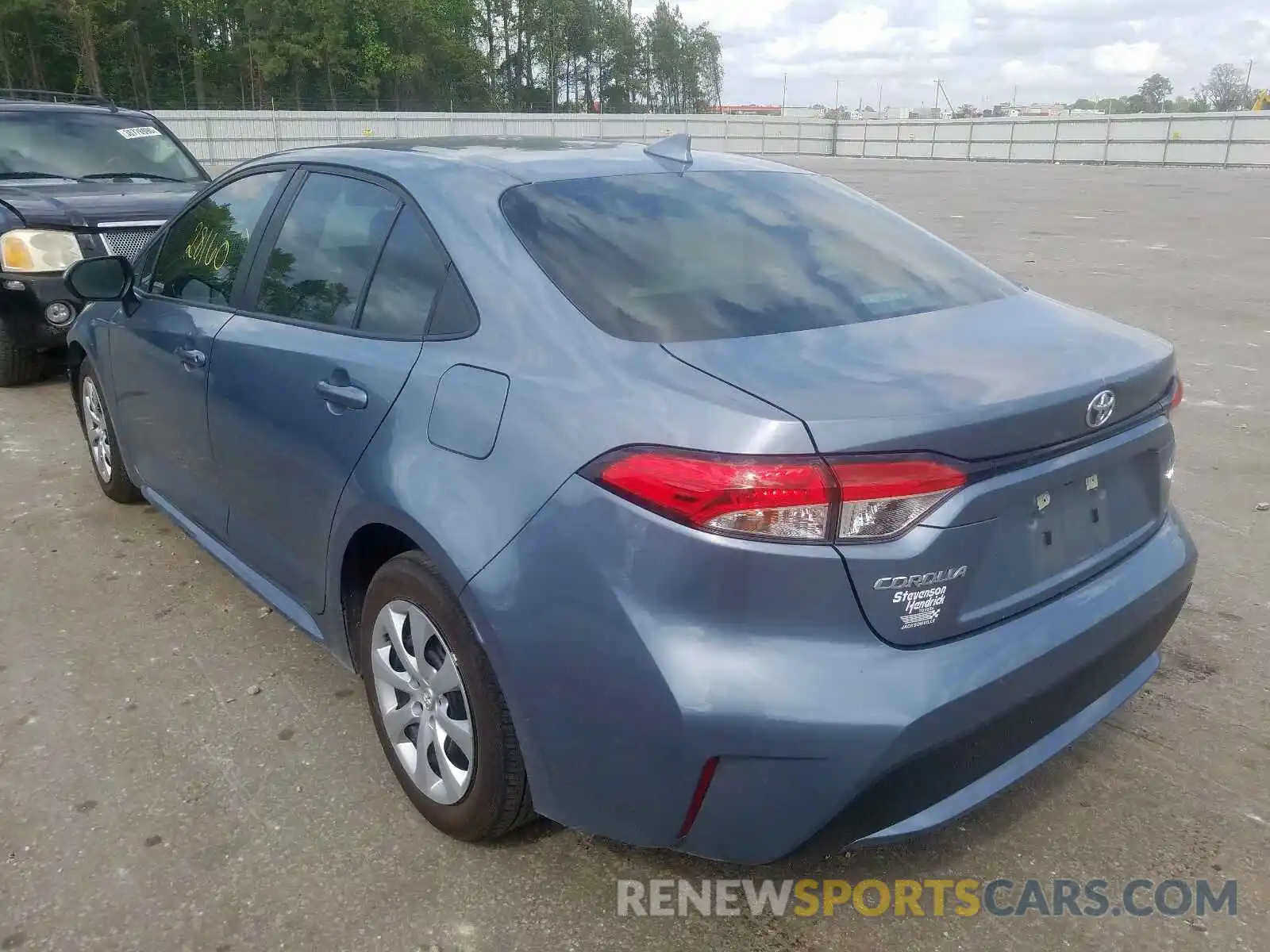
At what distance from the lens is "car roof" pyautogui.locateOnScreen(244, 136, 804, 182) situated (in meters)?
2.86

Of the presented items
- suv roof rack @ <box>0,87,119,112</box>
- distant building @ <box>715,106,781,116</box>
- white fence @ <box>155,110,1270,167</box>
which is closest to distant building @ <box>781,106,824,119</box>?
distant building @ <box>715,106,781,116</box>

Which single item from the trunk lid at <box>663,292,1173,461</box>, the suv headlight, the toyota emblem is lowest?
the suv headlight

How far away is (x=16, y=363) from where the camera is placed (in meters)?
Answer: 7.12

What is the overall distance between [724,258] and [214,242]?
2.01m

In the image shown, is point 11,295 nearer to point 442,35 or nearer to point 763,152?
point 763,152

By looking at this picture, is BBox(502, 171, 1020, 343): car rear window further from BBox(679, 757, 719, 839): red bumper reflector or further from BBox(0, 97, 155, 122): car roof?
BBox(0, 97, 155, 122): car roof

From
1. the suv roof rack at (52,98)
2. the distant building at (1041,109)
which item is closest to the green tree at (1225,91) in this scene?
the distant building at (1041,109)

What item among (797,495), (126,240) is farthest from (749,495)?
A: (126,240)

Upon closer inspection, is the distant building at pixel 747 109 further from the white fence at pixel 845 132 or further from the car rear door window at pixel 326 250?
the car rear door window at pixel 326 250

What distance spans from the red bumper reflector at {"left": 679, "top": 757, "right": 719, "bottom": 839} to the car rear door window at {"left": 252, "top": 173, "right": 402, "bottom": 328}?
1580 mm

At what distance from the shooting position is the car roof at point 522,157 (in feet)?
9.37

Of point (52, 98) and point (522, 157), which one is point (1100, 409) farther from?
point (52, 98)

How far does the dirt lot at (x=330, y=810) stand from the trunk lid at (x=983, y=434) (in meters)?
0.75

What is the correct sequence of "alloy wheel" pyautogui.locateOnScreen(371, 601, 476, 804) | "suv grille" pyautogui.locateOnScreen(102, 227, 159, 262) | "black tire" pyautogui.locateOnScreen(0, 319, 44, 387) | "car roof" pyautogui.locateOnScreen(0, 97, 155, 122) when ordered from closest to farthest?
1. "alloy wheel" pyautogui.locateOnScreen(371, 601, 476, 804)
2. "suv grille" pyautogui.locateOnScreen(102, 227, 159, 262)
3. "black tire" pyautogui.locateOnScreen(0, 319, 44, 387)
4. "car roof" pyautogui.locateOnScreen(0, 97, 155, 122)
